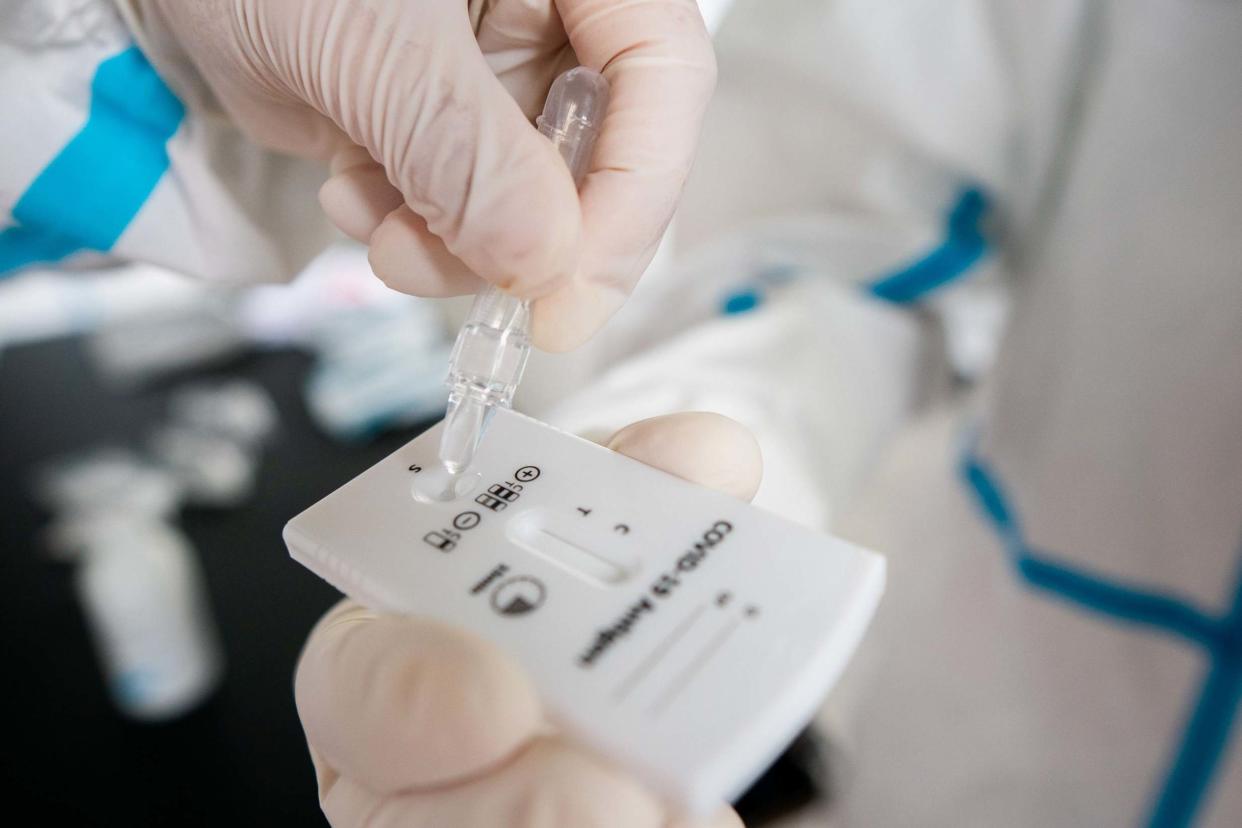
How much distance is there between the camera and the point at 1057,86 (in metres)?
→ 0.60

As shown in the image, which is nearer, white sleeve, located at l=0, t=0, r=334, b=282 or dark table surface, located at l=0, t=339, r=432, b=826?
white sleeve, located at l=0, t=0, r=334, b=282

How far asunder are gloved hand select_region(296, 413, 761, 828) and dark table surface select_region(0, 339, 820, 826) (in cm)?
38

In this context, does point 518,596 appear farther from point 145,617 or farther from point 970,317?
point 145,617

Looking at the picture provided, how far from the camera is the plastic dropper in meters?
0.36

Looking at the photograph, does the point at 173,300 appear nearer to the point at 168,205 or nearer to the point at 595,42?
the point at 168,205

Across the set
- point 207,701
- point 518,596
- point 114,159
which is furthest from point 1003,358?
point 207,701

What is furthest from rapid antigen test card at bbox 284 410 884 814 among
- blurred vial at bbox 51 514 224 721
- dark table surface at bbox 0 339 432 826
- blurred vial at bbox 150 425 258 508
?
blurred vial at bbox 150 425 258 508

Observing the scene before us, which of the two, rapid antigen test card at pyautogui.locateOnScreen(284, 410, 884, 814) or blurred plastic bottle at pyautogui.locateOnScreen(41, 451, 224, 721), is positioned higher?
rapid antigen test card at pyautogui.locateOnScreen(284, 410, 884, 814)

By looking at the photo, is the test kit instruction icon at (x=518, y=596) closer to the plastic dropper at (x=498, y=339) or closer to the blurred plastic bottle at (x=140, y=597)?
the plastic dropper at (x=498, y=339)

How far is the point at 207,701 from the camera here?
2.74 feet

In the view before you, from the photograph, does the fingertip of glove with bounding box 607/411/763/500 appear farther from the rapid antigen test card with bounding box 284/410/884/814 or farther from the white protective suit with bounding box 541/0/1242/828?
the white protective suit with bounding box 541/0/1242/828

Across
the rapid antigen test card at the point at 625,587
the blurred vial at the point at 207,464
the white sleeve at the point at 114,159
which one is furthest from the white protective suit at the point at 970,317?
the blurred vial at the point at 207,464

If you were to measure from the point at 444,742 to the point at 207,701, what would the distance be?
70 centimetres

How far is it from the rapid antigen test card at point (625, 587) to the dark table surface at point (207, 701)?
0.40 m
